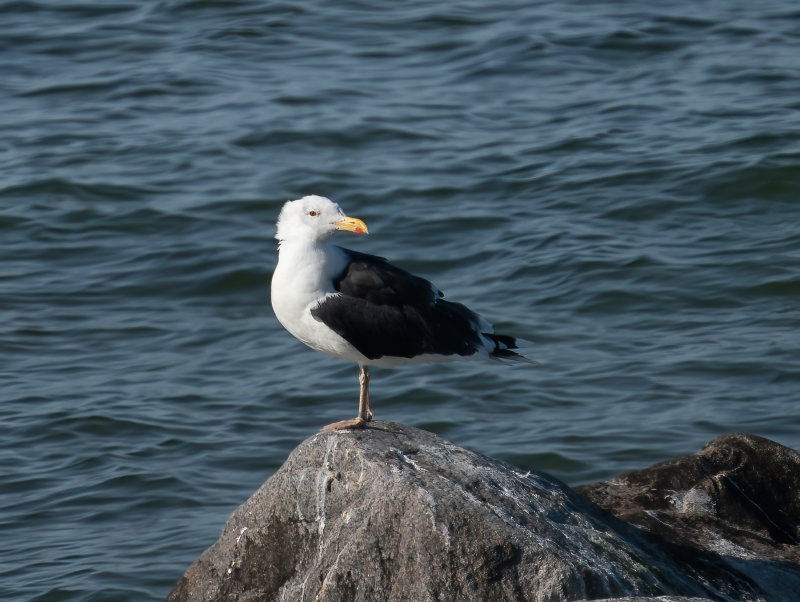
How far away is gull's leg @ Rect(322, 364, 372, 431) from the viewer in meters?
6.34

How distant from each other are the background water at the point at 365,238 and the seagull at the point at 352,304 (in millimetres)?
2456

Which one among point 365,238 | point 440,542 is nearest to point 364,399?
point 440,542

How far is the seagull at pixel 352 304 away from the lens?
6379 millimetres

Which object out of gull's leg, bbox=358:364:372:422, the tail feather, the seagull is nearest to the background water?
the tail feather

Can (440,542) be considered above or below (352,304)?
below

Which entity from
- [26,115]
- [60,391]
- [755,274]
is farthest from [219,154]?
[755,274]

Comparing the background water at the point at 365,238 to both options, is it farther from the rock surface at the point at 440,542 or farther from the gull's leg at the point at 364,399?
the rock surface at the point at 440,542

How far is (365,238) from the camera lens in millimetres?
12633

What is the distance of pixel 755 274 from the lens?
Result: 11.9m

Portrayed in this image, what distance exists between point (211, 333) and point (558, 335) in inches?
118

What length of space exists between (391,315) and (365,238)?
19.8 feet

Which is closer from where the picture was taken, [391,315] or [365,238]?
[391,315]

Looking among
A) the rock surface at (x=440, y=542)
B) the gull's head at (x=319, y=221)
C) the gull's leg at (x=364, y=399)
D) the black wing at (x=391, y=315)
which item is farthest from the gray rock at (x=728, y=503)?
the gull's head at (x=319, y=221)

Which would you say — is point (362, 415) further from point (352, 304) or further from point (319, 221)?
point (319, 221)
